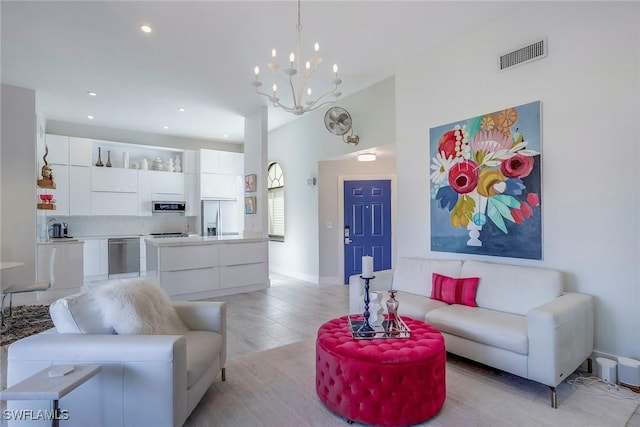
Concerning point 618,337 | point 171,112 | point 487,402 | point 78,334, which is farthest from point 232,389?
point 171,112

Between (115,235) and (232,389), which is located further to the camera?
(115,235)

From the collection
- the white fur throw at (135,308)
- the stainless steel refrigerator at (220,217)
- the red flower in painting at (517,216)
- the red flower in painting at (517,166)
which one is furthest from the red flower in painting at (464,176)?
the stainless steel refrigerator at (220,217)

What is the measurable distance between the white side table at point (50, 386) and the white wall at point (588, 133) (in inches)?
134

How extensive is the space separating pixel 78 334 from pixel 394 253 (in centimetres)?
504

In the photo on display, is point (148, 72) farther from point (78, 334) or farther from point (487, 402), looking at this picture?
point (487, 402)

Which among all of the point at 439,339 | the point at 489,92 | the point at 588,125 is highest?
the point at 489,92

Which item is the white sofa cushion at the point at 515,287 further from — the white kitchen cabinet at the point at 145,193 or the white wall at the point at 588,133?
the white kitchen cabinet at the point at 145,193

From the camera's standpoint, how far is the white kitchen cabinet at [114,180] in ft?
22.4

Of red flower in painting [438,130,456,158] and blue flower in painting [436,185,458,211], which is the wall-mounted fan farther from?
blue flower in painting [436,185,458,211]

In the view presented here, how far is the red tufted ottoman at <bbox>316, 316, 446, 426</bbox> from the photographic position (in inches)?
76.9

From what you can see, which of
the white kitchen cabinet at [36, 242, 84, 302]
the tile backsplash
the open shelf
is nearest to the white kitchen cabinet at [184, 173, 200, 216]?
the tile backsplash

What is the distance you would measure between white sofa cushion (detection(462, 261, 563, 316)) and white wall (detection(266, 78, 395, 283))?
8.11 ft

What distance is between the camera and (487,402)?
2.27m

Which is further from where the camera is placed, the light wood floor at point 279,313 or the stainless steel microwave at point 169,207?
the stainless steel microwave at point 169,207
